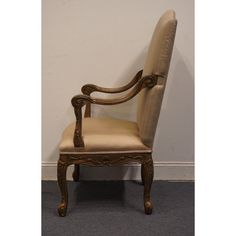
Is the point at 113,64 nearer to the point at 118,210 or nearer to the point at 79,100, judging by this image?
the point at 79,100

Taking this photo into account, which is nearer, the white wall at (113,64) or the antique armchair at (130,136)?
the antique armchair at (130,136)

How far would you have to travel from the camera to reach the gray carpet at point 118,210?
2023mm

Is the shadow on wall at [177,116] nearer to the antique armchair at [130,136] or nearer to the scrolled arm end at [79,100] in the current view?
the antique armchair at [130,136]

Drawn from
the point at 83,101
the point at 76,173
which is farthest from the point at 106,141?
the point at 76,173

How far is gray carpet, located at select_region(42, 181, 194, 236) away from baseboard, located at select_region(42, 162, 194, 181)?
0.07 metres

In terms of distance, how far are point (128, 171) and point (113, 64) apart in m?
0.83

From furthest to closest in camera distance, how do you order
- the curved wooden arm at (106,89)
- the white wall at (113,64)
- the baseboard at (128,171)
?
the baseboard at (128,171) < the white wall at (113,64) < the curved wooden arm at (106,89)

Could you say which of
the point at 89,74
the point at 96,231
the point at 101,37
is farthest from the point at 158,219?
the point at 101,37

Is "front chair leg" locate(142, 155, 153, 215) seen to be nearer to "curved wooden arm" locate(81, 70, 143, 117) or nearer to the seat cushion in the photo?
the seat cushion

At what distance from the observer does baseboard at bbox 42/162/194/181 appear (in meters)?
2.89

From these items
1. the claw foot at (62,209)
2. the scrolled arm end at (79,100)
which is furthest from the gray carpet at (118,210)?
the scrolled arm end at (79,100)

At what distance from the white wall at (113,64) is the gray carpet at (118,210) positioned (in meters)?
0.20
